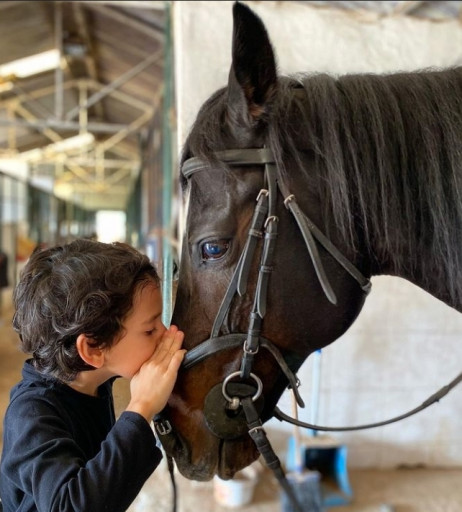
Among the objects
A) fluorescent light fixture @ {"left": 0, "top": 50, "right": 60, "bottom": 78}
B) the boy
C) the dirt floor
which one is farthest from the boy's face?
fluorescent light fixture @ {"left": 0, "top": 50, "right": 60, "bottom": 78}

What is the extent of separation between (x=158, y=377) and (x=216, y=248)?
0.23 m

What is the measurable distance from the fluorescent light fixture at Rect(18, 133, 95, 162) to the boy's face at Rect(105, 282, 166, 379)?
931 cm

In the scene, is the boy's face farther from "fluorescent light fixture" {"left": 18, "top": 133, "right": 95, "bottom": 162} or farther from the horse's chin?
"fluorescent light fixture" {"left": 18, "top": 133, "right": 95, "bottom": 162}

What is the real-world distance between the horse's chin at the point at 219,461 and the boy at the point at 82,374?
0.10 metres

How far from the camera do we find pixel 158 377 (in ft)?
2.43

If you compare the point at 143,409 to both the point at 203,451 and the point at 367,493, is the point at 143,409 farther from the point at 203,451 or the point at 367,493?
the point at 367,493

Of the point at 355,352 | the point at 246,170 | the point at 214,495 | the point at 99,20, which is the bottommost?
the point at 214,495

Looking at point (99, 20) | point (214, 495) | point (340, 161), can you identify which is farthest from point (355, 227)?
point (99, 20)

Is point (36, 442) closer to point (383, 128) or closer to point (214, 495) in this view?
point (383, 128)

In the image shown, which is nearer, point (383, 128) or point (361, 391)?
point (383, 128)

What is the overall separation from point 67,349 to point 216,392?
0.26 meters

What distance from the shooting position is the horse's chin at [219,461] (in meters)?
0.80

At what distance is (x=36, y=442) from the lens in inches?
26.7

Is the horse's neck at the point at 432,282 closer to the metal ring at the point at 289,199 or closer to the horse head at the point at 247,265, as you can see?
the horse head at the point at 247,265
